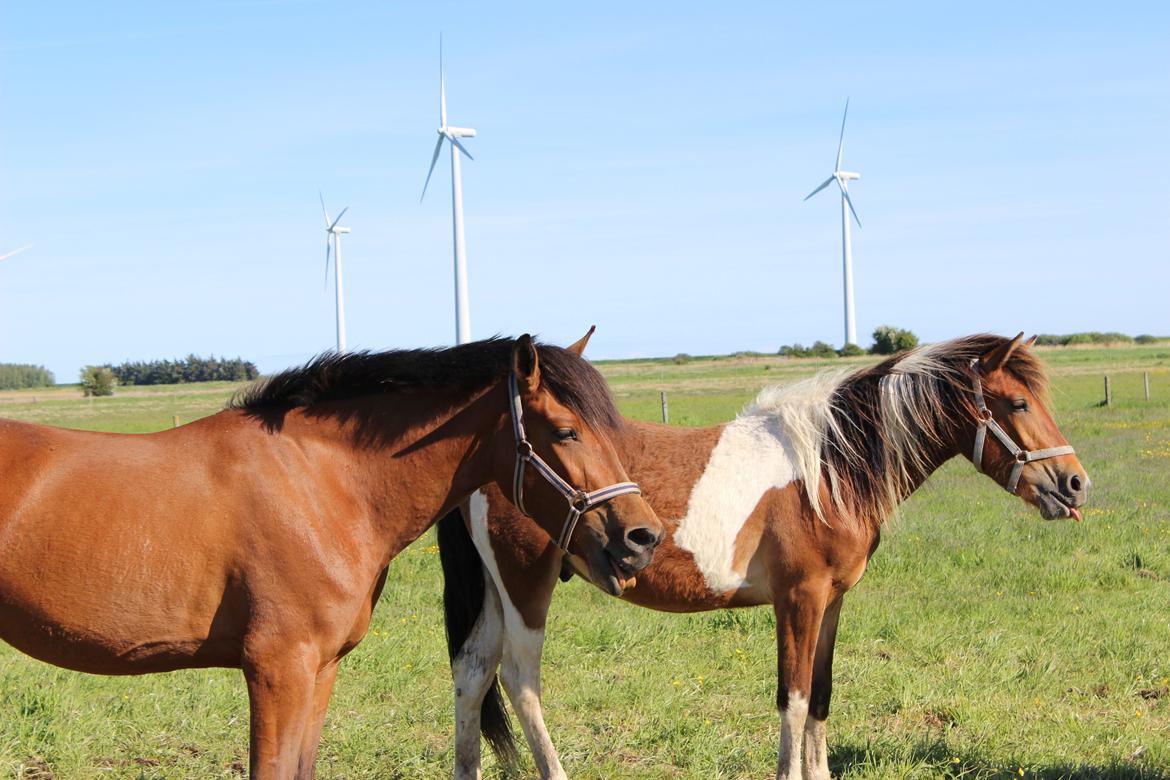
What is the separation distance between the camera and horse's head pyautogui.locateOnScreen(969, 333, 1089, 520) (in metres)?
5.09

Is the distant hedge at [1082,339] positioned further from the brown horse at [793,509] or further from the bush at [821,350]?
the brown horse at [793,509]

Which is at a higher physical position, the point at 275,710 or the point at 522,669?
the point at 275,710

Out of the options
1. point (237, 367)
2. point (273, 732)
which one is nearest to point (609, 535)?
point (273, 732)

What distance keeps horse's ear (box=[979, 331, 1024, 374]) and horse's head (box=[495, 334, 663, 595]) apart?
109 inches

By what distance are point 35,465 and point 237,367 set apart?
286 feet

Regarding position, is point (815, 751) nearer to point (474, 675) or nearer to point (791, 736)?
point (791, 736)

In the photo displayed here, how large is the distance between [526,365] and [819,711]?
2802mm

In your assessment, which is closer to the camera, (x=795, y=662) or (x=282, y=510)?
(x=282, y=510)

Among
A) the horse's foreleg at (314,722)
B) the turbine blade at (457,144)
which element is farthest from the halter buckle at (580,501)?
the turbine blade at (457,144)

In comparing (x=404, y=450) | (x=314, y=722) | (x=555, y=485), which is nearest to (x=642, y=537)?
(x=555, y=485)

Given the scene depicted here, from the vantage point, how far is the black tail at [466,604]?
5074mm

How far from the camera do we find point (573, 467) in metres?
3.36

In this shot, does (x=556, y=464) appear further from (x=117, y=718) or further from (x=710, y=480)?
(x=117, y=718)

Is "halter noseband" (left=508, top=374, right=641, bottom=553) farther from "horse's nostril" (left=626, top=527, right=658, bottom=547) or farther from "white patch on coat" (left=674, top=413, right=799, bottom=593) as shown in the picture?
"white patch on coat" (left=674, top=413, right=799, bottom=593)
